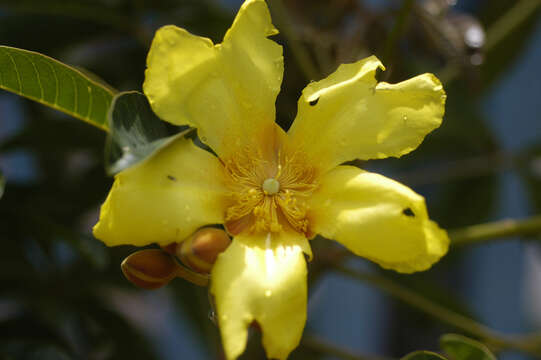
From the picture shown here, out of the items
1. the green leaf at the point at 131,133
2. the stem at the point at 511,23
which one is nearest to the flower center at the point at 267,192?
the green leaf at the point at 131,133

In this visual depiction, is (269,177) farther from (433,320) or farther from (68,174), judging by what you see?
(433,320)

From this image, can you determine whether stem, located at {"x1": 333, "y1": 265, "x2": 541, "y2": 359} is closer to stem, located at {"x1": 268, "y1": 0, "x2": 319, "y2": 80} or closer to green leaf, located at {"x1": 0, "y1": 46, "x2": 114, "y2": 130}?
stem, located at {"x1": 268, "y1": 0, "x2": 319, "y2": 80}

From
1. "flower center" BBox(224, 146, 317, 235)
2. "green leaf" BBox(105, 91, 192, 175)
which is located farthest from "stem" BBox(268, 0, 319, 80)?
"green leaf" BBox(105, 91, 192, 175)

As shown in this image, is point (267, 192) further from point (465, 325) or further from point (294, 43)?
point (465, 325)

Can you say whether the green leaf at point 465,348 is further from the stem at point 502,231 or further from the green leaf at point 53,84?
the green leaf at point 53,84

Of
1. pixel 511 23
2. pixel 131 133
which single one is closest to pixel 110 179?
pixel 131 133
